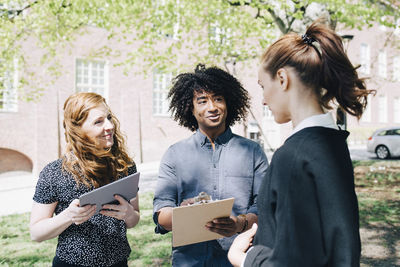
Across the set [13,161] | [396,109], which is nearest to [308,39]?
[13,161]

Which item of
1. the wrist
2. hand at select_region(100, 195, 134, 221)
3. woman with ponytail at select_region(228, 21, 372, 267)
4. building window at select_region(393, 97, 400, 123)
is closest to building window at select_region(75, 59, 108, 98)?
hand at select_region(100, 195, 134, 221)

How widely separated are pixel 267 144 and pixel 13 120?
15.2 m

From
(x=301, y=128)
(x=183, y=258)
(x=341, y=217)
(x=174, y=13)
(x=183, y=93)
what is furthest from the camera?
(x=174, y=13)

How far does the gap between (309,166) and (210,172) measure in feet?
3.86

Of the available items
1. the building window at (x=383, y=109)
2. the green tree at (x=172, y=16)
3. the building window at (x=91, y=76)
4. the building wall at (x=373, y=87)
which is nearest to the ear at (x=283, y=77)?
the green tree at (x=172, y=16)

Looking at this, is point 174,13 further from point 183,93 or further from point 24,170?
point 24,170

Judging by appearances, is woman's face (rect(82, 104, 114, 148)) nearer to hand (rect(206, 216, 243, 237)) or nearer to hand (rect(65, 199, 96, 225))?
hand (rect(65, 199, 96, 225))

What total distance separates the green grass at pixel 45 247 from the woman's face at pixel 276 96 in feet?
12.0

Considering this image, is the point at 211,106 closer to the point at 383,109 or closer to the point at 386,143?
the point at 386,143

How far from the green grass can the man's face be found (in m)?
2.76

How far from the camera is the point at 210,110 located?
92.5 inches

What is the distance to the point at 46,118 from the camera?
44.8ft

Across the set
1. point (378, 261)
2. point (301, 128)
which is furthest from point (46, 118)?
Answer: point (301, 128)

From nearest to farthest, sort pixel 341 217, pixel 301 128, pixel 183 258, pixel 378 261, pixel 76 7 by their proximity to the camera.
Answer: pixel 341 217 → pixel 301 128 → pixel 183 258 → pixel 378 261 → pixel 76 7
